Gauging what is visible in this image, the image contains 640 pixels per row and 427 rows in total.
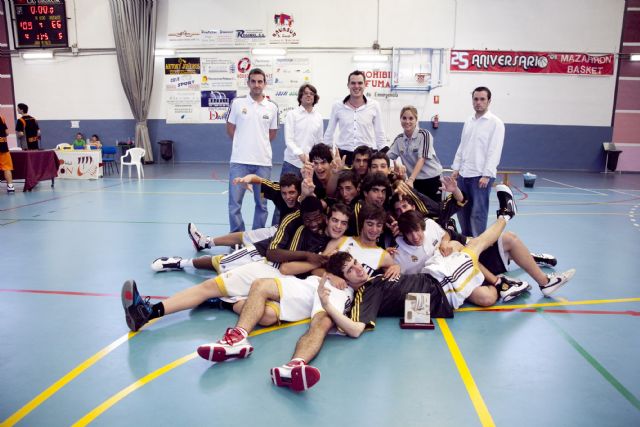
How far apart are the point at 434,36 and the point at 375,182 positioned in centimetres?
1315

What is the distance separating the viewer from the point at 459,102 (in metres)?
15.7

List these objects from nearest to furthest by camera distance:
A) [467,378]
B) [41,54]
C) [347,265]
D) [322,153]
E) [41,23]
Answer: [467,378], [347,265], [322,153], [41,23], [41,54]

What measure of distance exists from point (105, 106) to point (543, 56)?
15.8m

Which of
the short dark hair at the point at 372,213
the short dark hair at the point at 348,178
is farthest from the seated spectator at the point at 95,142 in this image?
the short dark hair at the point at 372,213

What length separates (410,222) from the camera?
12.6 feet

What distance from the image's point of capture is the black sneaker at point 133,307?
327 centimetres

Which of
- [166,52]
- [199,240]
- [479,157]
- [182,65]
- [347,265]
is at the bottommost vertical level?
[199,240]

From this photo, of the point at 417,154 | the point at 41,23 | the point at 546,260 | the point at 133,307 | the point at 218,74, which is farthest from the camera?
the point at 218,74

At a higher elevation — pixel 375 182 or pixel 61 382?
pixel 375 182

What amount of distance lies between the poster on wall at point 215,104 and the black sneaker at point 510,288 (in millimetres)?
13863

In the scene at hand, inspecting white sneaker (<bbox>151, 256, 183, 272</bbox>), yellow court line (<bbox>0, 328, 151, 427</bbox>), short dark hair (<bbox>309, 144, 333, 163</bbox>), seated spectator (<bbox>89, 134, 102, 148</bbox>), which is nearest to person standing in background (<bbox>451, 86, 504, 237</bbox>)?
short dark hair (<bbox>309, 144, 333, 163</bbox>)

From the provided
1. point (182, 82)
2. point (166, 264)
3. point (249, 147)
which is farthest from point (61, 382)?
point (182, 82)

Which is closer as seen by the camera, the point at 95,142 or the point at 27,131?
the point at 27,131

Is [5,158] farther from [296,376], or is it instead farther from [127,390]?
[296,376]
